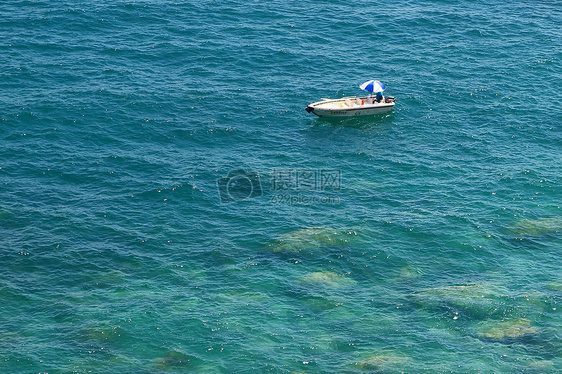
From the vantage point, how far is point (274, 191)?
7906 cm

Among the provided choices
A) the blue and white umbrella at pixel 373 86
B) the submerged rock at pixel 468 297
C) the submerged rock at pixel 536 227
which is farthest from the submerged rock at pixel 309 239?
the blue and white umbrella at pixel 373 86

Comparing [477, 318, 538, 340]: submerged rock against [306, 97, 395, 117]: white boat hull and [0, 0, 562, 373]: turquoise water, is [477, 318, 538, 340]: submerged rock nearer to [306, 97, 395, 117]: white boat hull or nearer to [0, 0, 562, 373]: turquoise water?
[0, 0, 562, 373]: turquoise water

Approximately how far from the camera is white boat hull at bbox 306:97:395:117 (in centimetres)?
9181

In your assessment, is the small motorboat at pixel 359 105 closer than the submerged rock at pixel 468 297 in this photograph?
No

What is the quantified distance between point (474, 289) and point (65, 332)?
3568 cm

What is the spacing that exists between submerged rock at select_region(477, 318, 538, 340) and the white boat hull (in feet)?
129

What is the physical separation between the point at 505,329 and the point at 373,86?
141 feet

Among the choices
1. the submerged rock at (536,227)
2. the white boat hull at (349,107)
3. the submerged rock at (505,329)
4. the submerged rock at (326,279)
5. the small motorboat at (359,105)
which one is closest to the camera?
the submerged rock at (505,329)

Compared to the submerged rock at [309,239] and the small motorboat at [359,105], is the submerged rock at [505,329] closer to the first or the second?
the submerged rock at [309,239]

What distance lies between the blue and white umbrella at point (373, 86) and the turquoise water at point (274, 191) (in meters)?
3.76

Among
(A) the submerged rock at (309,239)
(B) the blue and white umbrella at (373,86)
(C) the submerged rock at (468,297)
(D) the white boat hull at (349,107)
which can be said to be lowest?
(C) the submerged rock at (468,297)

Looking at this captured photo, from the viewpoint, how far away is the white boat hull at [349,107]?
3615 inches

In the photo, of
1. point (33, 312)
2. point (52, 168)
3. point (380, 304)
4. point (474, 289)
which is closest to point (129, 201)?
point (52, 168)

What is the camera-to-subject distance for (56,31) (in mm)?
109500
